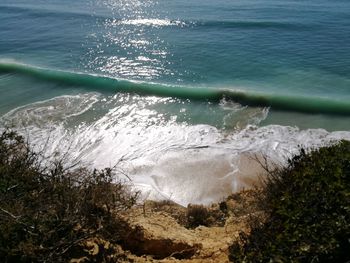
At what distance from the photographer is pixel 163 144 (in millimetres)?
13695

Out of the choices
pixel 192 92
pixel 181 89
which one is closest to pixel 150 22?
pixel 181 89

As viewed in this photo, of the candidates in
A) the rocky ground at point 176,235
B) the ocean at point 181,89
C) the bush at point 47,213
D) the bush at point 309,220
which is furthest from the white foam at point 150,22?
the bush at point 309,220

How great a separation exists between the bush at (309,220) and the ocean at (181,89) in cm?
382

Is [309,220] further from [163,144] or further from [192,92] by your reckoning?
[192,92]

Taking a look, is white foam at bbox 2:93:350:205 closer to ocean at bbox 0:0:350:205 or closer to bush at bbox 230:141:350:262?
ocean at bbox 0:0:350:205

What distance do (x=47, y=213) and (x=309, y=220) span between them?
3719 millimetres

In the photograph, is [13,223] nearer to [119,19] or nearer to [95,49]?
[95,49]

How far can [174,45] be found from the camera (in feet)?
75.6

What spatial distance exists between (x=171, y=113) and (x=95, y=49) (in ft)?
28.9

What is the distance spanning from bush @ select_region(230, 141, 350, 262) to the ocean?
150 inches

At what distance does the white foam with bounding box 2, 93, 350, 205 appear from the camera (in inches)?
460

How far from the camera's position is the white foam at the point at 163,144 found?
38.4 ft

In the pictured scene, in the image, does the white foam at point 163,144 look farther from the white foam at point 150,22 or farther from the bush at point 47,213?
the white foam at point 150,22

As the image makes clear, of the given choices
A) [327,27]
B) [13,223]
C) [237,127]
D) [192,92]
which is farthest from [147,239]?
[327,27]
